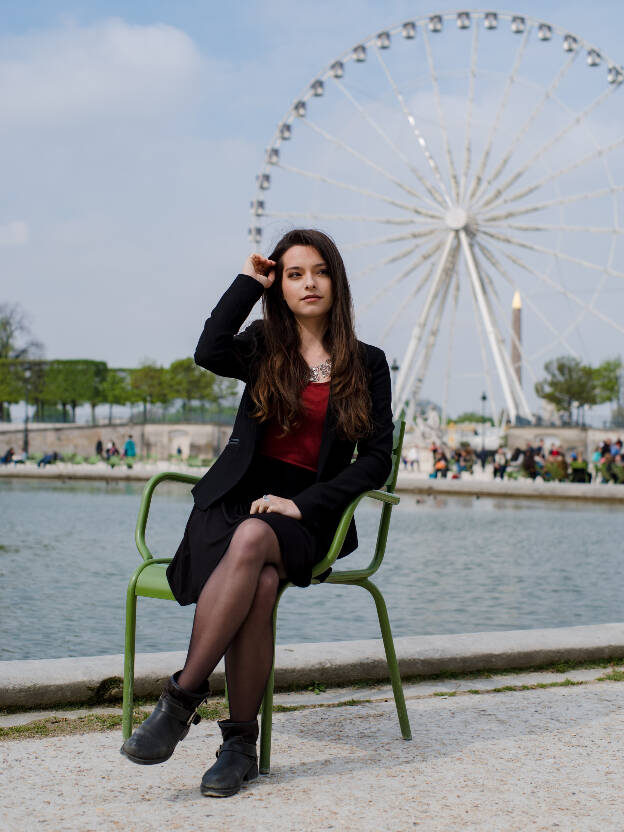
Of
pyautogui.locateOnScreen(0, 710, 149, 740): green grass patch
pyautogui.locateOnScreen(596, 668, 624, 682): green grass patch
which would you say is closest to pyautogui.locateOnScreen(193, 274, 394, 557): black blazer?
pyautogui.locateOnScreen(0, 710, 149, 740): green grass patch

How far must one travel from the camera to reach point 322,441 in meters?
2.51

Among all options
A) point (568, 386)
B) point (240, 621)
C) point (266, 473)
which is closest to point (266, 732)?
point (240, 621)

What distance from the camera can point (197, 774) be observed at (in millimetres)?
2236

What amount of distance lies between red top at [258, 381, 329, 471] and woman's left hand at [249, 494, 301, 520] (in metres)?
0.20

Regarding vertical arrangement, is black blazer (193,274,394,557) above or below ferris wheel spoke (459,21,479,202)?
below

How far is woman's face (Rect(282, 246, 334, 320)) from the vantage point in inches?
103

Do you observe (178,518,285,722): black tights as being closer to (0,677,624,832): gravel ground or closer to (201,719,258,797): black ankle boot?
(201,719,258,797): black ankle boot

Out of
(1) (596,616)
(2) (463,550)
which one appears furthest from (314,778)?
(2) (463,550)

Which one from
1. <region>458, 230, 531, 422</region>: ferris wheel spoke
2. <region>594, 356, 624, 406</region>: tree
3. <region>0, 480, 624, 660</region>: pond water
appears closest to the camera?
<region>0, 480, 624, 660</region>: pond water

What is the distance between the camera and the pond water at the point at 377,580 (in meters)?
5.17

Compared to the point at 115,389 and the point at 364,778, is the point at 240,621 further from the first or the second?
the point at 115,389

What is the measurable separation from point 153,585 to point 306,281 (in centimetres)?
82

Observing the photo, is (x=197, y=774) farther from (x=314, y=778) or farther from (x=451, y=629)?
(x=451, y=629)

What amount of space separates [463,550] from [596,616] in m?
3.30
